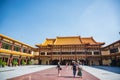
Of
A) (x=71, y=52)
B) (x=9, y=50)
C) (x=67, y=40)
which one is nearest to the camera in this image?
(x=9, y=50)

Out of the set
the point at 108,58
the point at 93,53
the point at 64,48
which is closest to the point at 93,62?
the point at 93,53

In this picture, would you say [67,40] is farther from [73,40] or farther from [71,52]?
[71,52]

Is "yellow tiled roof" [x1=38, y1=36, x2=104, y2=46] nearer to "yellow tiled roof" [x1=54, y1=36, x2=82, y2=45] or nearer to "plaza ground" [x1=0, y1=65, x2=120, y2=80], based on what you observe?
"yellow tiled roof" [x1=54, y1=36, x2=82, y2=45]

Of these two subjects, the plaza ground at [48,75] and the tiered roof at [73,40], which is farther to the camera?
the tiered roof at [73,40]

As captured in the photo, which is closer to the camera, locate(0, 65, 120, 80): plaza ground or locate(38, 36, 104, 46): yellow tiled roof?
locate(0, 65, 120, 80): plaza ground

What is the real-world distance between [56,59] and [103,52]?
58.0 ft

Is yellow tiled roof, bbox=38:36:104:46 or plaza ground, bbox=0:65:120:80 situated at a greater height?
yellow tiled roof, bbox=38:36:104:46

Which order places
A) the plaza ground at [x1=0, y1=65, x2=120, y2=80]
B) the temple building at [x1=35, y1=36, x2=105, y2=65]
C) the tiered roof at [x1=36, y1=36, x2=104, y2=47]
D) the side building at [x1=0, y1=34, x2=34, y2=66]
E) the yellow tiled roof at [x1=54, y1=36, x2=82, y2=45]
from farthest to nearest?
the yellow tiled roof at [x1=54, y1=36, x2=82, y2=45], the tiered roof at [x1=36, y1=36, x2=104, y2=47], the temple building at [x1=35, y1=36, x2=105, y2=65], the side building at [x1=0, y1=34, x2=34, y2=66], the plaza ground at [x1=0, y1=65, x2=120, y2=80]

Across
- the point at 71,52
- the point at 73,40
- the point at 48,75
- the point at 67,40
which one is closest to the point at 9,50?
the point at 48,75

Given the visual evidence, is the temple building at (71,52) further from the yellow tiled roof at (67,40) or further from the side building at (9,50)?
the side building at (9,50)

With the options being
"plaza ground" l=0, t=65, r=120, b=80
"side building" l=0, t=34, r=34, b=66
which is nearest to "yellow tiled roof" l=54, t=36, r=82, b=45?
"side building" l=0, t=34, r=34, b=66

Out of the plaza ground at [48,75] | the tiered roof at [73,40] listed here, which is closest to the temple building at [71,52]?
the tiered roof at [73,40]

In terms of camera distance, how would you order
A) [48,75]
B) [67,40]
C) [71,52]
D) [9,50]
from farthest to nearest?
[67,40] < [71,52] < [9,50] < [48,75]

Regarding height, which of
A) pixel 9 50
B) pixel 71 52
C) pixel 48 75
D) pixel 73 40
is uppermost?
pixel 73 40
